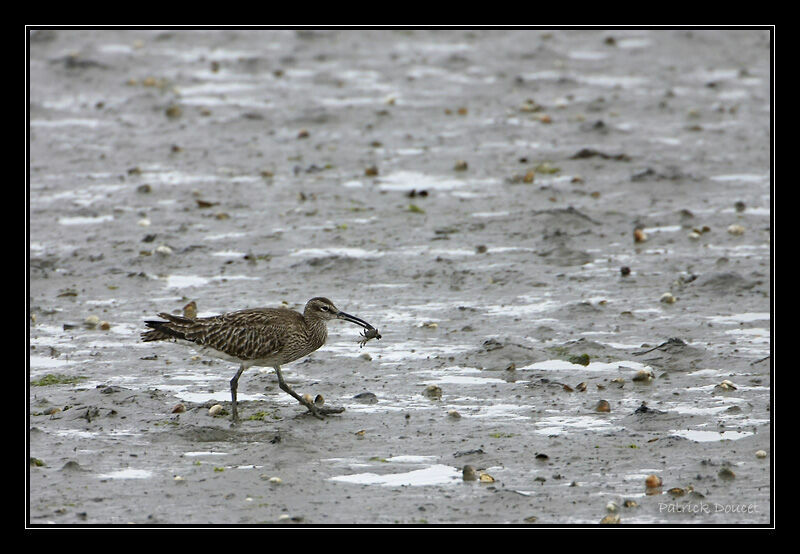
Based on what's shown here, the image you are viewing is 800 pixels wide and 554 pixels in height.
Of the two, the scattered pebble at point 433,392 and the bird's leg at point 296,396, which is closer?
the bird's leg at point 296,396

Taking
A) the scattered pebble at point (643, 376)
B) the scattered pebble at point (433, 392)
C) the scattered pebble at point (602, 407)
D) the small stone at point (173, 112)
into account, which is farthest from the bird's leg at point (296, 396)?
the small stone at point (173, 112)

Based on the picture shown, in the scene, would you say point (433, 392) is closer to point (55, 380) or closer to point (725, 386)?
point (725, 386)

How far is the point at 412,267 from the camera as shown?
1319 centimetres

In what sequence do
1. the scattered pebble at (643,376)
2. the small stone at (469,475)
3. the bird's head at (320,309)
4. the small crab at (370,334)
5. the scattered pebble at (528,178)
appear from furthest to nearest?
the scattered pebble at (528,178) < the small crab at (370,334) < the bird's head at (320,309) < the scattered pebble at (643,376) < the small stone at (469,475)

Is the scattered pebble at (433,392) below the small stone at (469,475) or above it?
above

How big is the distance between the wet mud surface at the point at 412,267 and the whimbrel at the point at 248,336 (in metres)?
0.38

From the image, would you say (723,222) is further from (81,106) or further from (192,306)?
(81,106)

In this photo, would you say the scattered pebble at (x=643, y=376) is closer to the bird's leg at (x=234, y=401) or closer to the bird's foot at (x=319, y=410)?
the bird's foot at (x=319, y=410)

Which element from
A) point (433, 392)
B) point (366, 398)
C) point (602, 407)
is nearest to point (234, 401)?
point (366, 398)

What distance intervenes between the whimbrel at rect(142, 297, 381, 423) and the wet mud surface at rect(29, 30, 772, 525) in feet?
1.26

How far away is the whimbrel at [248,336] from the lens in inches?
388

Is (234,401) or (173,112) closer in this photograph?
(234,401)

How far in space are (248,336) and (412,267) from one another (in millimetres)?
3617

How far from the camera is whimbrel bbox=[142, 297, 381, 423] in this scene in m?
9.86
